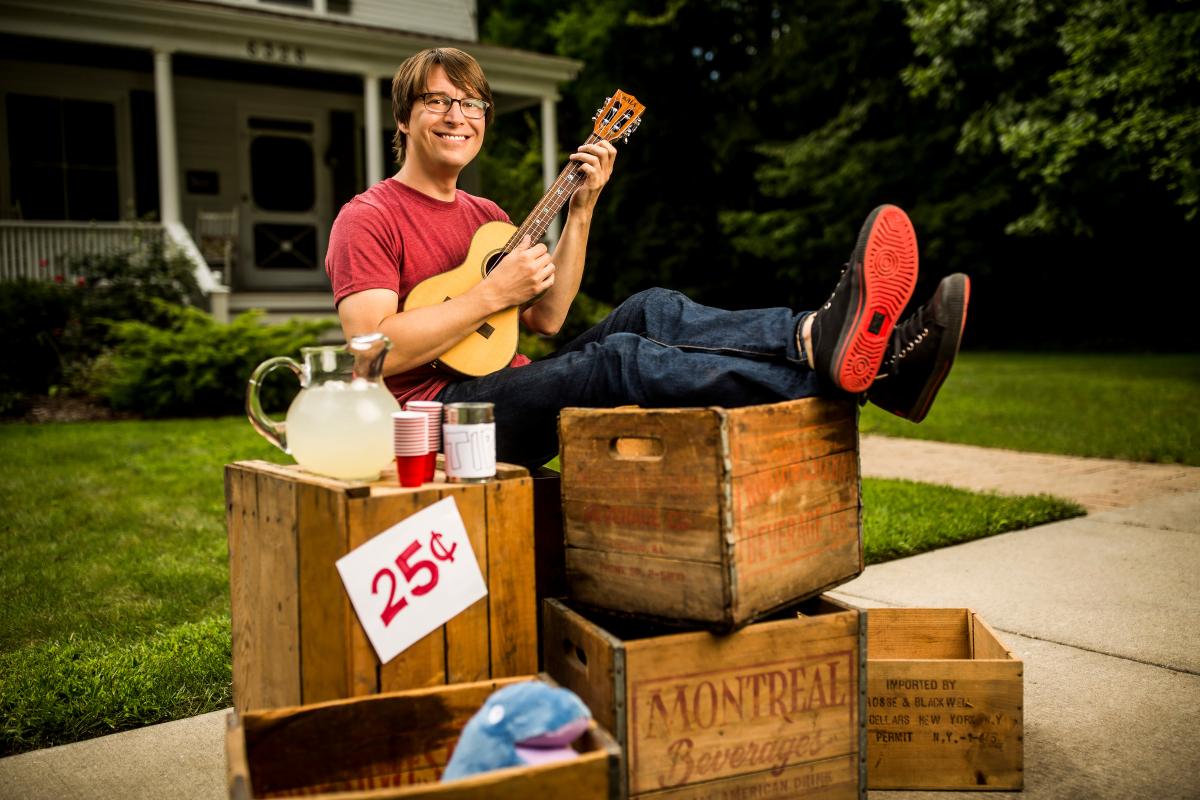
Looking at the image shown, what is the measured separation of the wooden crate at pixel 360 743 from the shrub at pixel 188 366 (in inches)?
253

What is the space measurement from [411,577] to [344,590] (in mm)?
124

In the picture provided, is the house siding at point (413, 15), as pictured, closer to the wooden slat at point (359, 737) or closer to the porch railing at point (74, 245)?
the porch railing at point (74, 245)

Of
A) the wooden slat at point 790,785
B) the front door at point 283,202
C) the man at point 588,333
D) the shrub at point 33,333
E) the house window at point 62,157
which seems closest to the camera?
the wooden slat at point 790,785

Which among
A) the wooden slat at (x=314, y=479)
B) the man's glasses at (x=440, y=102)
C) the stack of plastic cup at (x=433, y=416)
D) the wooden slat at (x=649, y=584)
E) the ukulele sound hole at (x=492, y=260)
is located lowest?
the wooden slat at (x=649, y=584)

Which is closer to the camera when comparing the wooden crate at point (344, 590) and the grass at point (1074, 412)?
the wooden crate at point (344, 590)

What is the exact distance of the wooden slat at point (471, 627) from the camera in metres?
1.90

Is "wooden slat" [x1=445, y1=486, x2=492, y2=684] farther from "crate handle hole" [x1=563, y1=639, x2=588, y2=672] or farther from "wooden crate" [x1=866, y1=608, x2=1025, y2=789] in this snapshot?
"wooden crate" [x1=866, y1=608, x2=1025, y2=789]

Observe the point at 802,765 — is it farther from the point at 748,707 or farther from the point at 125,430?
the point at 125,430

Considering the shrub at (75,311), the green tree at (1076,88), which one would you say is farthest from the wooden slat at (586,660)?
the green tree at (1076,88)

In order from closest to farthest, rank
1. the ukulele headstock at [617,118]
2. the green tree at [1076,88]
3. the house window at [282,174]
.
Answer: the ukulele headstock at [617,118], the green tree at [1076,88], the house window at [282,174]

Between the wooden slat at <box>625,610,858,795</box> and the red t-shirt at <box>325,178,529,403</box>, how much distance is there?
41.3 inches

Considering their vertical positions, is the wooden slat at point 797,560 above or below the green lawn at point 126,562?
above

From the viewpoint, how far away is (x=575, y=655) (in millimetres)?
2047

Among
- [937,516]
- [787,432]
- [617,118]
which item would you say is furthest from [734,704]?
[937,516]
